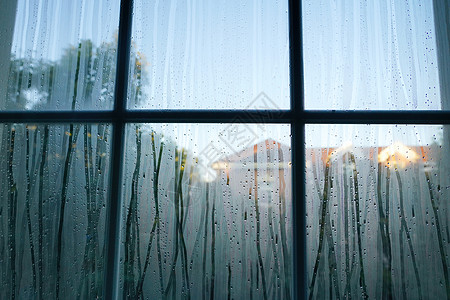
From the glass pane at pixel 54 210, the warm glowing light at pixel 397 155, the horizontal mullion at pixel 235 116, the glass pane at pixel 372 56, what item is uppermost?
the glass pane at pixel 372 56

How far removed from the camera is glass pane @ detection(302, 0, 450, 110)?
180 cm

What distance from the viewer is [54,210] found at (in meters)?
1.80

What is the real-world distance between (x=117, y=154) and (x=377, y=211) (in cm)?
141

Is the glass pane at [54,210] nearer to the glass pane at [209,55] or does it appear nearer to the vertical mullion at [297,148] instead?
the glass pane at [209,55]

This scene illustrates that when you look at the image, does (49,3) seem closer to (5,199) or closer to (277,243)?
(5,199)

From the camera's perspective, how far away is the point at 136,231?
5.78 feet

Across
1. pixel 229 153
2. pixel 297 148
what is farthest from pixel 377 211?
pixel 229 153

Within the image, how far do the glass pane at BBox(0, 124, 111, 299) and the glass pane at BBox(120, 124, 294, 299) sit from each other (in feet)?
0.53

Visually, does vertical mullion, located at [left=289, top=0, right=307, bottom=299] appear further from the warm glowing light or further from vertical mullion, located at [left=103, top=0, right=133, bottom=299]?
vertical mullion, located at [left=103, top=0, right=133, bottom=299]

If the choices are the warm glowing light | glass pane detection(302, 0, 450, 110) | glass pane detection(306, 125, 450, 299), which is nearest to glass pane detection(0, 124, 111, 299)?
glass pane detection(306, 125, 450, 299)

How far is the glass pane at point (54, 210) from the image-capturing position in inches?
69.1

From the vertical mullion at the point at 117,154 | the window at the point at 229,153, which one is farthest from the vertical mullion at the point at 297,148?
the vertical mullion at the point at 117,154

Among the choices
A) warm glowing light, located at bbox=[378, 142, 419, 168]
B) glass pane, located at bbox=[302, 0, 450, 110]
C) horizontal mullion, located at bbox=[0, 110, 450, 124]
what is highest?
glass pane, located at bbox=[302, 0, 450, 110]

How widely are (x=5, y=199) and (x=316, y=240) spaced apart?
170 centimetres
